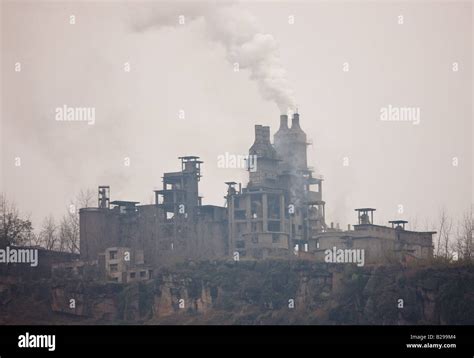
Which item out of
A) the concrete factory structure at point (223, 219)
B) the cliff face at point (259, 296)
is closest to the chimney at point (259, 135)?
the concrete factory structure at point (223, 219)

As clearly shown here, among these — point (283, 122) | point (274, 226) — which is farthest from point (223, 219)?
point (283, 122)

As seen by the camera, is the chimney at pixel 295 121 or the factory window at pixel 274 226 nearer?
the factory window at pixel 274 226

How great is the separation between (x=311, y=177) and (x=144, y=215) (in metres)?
13.7

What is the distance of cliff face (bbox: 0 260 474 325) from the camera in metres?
87.1

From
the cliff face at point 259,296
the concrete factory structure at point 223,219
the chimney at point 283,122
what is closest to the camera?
the cliff face at point 259,296

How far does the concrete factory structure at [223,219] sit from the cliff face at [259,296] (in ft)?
17.1

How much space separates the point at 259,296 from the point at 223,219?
14.7 meters

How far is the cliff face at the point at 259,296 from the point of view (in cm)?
8712

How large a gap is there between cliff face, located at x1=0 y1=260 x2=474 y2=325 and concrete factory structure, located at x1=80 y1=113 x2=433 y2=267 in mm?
5222

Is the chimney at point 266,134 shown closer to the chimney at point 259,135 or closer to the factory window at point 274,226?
the chimney at point 259,135

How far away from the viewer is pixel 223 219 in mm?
107312

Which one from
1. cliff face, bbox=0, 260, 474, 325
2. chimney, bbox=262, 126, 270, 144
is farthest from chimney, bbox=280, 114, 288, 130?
cliff face, bbox=0, 260, 474, 325
